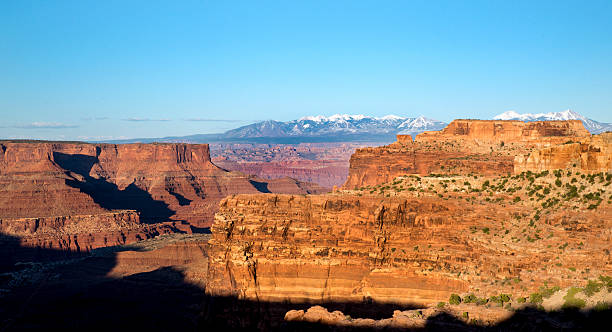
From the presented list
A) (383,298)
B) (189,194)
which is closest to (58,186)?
(189,194)

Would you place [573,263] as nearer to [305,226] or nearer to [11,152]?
[305,226]

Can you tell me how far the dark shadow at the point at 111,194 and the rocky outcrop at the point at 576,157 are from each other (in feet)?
332

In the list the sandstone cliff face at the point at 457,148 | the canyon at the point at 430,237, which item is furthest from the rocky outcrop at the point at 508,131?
the canyon at the point at 430,237

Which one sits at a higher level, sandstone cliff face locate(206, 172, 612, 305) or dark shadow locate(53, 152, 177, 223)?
sandstone cliff face locate(206, 172, 612, 305)

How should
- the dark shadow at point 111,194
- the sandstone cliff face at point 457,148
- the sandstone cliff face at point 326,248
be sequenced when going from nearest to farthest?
the sandstone cliff face at point 326,248 → the sandstone cliff face at point 457,148 → the dark shadow at point 111,194

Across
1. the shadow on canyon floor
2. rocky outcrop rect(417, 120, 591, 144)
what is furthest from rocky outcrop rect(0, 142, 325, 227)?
rocky outcrop rect(417, 120, 591, 144)

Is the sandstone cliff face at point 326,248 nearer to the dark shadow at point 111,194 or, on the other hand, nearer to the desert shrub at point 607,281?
the desert shrub at point 607,281

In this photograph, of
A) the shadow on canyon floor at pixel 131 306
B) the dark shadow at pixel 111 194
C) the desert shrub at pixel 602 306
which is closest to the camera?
the desert shrub at pixel 602 306

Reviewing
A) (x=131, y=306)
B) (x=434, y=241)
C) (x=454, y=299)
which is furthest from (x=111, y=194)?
(x=454, y=299)

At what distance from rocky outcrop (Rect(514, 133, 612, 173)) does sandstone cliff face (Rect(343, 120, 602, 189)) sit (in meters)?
7.04

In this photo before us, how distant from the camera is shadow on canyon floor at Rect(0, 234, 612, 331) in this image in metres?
28.5

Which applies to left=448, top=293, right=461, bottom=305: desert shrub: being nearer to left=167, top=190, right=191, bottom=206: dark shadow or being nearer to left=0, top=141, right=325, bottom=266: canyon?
left=0, top=141, right=325, bottom=266: canyon

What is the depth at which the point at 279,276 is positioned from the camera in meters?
39.1

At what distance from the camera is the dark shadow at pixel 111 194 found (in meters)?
139
